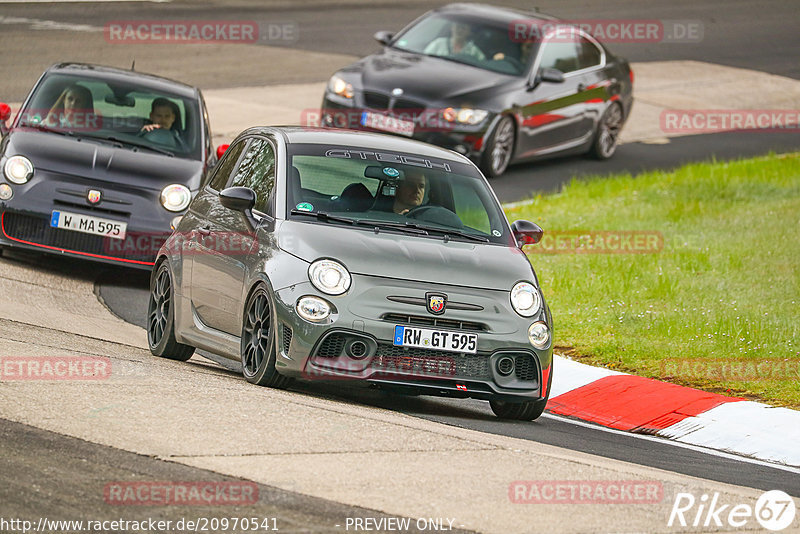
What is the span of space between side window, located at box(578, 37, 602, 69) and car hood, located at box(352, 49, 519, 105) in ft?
6.26

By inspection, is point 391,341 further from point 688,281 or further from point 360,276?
point 688,281

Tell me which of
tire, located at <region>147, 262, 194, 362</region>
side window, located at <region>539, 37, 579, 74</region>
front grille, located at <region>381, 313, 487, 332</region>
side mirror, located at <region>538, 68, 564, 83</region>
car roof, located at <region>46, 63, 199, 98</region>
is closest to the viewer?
front grille, located at <region>381, 313, 487, 332</region>

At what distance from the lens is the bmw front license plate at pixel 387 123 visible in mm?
17953

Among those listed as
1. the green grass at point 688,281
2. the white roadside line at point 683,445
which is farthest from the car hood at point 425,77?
the white roadside line at point 683,445

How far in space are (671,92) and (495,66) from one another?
824 centimetres

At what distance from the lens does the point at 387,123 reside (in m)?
18.0

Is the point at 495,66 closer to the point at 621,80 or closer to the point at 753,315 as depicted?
the point at 621,80

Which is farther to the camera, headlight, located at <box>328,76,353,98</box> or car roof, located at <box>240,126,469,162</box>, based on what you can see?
headlight, located at <box>328,76,353,98</box>

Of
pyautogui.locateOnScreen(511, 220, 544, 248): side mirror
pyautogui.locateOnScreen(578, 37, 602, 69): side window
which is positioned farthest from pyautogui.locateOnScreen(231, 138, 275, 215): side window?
pyautogui.locateOnScreen(578, 37, 602, 69): side window

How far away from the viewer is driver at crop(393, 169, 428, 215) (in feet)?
31.6

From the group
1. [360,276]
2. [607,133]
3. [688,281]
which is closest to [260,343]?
[360,276]

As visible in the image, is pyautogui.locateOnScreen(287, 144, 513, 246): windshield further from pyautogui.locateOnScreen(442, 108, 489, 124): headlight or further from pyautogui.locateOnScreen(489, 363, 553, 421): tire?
pyautogui.locateOnScreen(442, 108, 489, 124): headlight

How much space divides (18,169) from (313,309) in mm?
5233

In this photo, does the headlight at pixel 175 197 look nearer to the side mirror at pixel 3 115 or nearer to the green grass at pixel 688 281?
the side mirror at pixel 3 115
